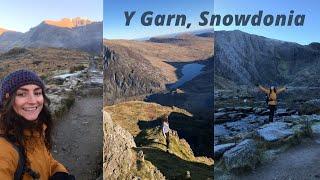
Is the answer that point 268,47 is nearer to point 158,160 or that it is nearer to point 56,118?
point 158,160

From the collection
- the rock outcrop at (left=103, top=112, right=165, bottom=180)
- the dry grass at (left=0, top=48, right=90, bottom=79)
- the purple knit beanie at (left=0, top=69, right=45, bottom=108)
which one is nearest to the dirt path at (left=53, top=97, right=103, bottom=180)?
the rock outcrop at (left=103, top=112, right=165, bottom=180)

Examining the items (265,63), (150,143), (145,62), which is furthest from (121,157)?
(265,63)

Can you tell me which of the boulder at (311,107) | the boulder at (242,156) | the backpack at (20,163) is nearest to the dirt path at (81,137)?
the boulder at (242,156)

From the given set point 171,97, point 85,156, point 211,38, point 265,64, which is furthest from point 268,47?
point 85,156

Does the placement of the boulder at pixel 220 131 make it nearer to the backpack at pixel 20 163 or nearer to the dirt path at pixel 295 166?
the dirt path at pixel 295 166

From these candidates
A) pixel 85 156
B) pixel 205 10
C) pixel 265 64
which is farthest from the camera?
pixel 85 156

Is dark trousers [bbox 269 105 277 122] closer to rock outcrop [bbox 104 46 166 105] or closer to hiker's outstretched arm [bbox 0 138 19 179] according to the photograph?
rock outcrop [bbox 104 46 166 105]
